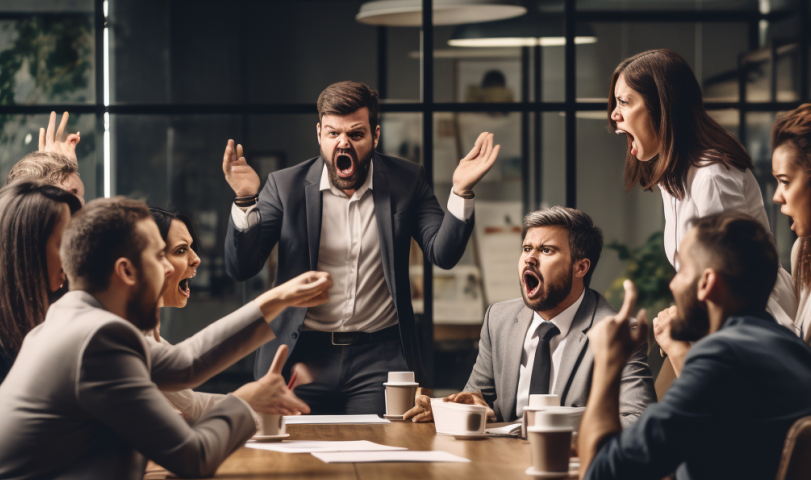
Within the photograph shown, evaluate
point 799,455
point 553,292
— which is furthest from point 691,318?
point 553,292


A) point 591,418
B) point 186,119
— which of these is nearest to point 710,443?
point 591,418

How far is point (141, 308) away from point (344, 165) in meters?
1.65

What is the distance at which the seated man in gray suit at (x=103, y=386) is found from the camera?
5.27ft

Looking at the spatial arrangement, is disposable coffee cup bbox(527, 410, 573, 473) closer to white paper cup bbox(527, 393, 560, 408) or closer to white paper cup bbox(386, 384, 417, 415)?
white paper cup bbox(527, 393, 560, 408)

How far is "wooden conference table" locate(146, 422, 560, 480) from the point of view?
182 cm

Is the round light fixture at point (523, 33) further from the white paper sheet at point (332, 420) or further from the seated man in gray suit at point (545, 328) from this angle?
the white paper sheet at point (332, 420)

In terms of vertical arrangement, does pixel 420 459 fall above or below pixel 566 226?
below

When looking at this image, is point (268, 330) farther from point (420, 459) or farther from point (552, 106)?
point (552, 106)

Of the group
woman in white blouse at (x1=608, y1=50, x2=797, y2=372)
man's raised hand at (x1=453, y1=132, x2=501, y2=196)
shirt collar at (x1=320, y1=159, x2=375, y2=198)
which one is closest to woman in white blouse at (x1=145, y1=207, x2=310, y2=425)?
shirt collar at (x1=320, y1=159, x2=375, y2=198)

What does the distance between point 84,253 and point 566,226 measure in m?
1.93

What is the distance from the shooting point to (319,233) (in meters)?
3.35

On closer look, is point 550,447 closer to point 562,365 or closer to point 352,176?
point 562,365

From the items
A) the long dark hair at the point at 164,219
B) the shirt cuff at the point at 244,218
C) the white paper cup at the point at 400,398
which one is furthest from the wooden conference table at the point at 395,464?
the shirt cuff at the point at 244,218

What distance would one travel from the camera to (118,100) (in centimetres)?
598
